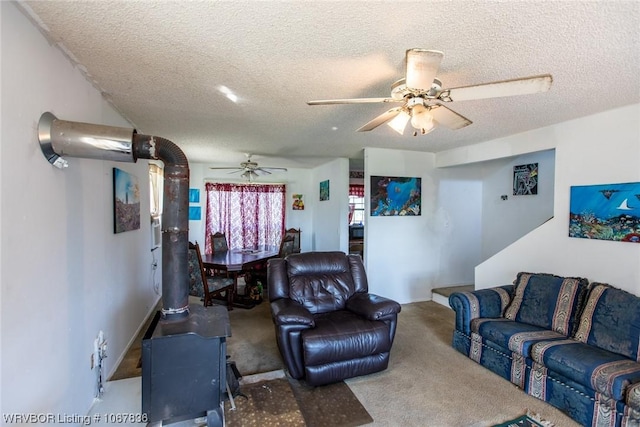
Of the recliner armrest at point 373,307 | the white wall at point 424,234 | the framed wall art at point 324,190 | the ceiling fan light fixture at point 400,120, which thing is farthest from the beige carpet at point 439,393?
the framed wall art at point 324,190

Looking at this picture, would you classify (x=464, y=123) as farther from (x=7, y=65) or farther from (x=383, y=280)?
(x=383, y=280)

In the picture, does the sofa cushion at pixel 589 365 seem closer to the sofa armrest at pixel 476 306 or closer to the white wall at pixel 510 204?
the sofa armrest at pixel 476 306

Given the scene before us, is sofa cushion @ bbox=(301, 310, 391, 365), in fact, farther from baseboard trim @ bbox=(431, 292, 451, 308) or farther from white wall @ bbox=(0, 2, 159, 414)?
baseboard trim @ bbox=(431, 292, 451, 308)

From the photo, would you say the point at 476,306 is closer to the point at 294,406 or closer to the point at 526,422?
the point at 526,422

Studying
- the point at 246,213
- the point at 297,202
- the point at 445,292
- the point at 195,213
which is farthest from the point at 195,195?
the point at 445,292

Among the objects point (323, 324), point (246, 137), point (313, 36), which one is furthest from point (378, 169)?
point (313, 36)

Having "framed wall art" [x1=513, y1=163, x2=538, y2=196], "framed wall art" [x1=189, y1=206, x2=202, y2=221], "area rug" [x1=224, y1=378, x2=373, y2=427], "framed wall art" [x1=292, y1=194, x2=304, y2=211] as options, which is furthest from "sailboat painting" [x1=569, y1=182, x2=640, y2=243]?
"framed wall art" [x1=189, y1=206, x2=202, y2=221]

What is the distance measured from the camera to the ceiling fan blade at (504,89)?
1414 mm

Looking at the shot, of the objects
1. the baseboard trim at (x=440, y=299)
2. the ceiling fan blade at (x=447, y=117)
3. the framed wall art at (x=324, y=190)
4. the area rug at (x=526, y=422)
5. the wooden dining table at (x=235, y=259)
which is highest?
the ceiling fan blade at (x=447, y=117)

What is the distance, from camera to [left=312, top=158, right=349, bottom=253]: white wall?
516 cm

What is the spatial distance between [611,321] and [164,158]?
3.35 meters

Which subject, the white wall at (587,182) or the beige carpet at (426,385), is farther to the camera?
the white wall at (587,182)

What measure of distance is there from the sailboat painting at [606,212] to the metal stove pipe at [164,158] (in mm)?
3403

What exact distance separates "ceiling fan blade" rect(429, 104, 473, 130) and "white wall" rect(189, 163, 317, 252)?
4.48 metres
